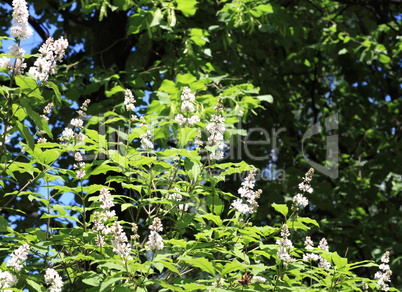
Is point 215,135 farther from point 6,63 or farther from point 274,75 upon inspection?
point 274,75

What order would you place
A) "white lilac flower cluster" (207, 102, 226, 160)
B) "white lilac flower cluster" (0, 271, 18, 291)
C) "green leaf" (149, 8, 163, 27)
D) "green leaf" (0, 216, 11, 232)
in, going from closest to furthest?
1. "white lilac flower cluster" (0, 271, 18, 291)
2. "green leaf" (0, 216, 11, 232)
3. "white lilac flower cluster" (207, 102, 226, 160)
4. "green leaf" (149, 8, 163, 27)

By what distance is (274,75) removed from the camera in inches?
317

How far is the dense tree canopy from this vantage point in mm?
5184

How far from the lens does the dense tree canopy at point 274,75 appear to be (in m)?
5.18

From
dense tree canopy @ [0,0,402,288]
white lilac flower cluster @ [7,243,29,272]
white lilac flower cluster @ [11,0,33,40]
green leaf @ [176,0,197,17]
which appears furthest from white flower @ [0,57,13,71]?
green leaf @ [176,0,197,17]

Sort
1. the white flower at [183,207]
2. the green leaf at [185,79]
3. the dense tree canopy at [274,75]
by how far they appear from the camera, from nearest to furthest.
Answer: the white flower at [183,207] < the green leaf at [185,79] < the dense tree canopy at [274,75]

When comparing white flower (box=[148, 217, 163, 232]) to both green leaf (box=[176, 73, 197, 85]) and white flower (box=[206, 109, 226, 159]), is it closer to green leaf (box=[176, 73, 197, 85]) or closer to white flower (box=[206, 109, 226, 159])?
white flower (box=[206, 109, 226, 159])

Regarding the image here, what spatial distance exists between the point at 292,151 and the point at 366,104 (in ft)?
5.00

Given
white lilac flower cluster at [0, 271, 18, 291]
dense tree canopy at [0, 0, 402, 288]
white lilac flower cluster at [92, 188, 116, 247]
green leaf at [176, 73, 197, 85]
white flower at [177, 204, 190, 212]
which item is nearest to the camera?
white lilac flower cluster at [0, 271, 18, 291]

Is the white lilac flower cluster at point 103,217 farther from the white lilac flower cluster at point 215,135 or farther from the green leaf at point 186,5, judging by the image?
the green leaf at point 186,5

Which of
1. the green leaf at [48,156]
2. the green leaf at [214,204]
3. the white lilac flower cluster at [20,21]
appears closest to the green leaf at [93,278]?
the green leaf at [48,156]

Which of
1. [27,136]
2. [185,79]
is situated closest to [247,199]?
[27,136]

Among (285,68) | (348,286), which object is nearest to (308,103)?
(285,68)

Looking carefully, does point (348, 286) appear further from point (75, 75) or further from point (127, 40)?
point (127, 40)
